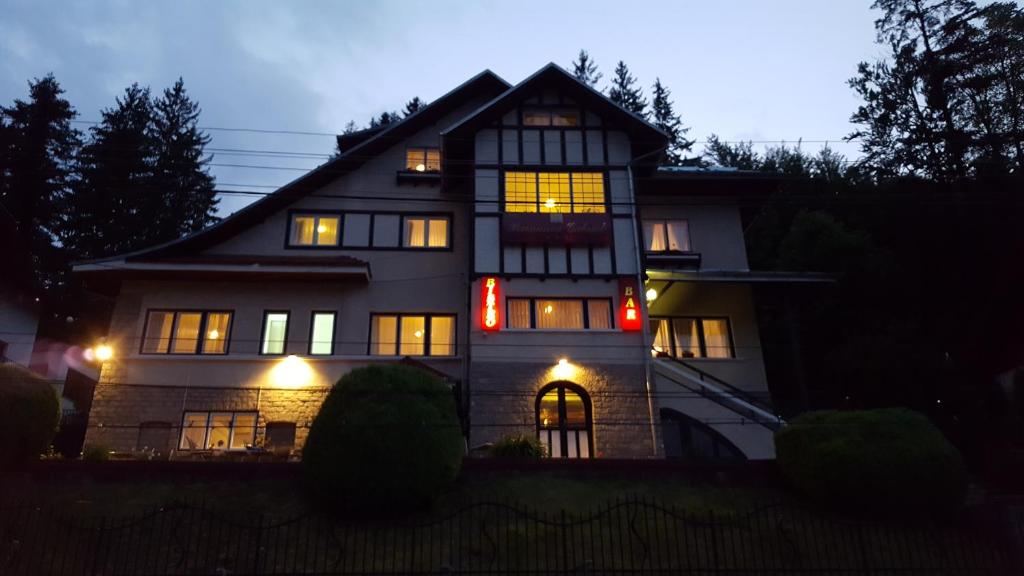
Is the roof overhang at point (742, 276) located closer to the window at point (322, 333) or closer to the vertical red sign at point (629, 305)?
the vertical red sign at point (629, 305)

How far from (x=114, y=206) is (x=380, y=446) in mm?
33575

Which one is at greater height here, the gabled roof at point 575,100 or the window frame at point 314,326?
the gabled roof at point 575,100

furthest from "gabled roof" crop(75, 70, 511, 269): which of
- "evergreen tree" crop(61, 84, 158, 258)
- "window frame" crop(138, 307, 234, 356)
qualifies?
"evergreen tree" crop(61, 84, 158, 258)

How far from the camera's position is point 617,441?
19.9 metres

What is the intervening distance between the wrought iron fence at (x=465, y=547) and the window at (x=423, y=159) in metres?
16.0

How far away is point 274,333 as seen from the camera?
889 inches

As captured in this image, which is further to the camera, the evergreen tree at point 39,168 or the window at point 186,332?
the evergreen tree at point 39,168

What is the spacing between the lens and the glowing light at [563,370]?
2070 centimetres

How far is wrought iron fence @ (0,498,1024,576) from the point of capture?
37.3 ft

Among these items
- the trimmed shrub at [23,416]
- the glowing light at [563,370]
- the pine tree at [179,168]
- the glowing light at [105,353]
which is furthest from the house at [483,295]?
the pine tree at [179,168]

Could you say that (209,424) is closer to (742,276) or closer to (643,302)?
(643,302)

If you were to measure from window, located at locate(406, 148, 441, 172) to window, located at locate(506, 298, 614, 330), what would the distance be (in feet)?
24.6

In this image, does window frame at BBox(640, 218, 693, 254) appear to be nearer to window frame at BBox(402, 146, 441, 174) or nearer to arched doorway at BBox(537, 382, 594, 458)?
arched doorway at BBox(537, 382, 594, 458)

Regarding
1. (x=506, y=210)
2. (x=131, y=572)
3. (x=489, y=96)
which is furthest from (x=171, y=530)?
(x=489, y=96)
